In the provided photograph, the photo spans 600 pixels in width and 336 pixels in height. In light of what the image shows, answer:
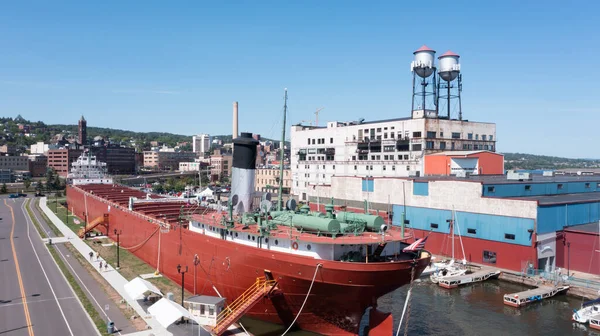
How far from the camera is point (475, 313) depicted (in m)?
25.2

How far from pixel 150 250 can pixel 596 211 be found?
3818 centimetres

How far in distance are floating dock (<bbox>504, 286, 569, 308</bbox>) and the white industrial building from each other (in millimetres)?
22002

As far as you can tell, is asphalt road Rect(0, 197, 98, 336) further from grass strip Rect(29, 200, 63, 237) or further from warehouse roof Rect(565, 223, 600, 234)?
warehouse roof Rect(565, 223, 600, 234)

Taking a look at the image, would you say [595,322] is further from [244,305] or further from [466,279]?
[244,305]

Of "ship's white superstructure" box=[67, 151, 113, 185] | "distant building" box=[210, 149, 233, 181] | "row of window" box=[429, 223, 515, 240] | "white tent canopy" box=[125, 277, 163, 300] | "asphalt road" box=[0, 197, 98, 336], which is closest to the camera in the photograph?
"asphalt road" box=[0, 197, 98, 336]

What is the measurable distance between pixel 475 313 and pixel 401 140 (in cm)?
3336

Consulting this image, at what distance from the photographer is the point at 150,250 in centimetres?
3312

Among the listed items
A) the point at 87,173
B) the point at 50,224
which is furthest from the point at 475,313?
the point at 87,173

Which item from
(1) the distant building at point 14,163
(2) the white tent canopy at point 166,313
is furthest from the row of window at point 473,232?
(1) the distant building at point 14,163

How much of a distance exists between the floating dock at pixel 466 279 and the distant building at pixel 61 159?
13394 centimetres

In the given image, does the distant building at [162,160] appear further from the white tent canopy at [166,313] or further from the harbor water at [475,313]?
the white tent canopy at [166,313]

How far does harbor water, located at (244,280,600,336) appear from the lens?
2228 centimetres

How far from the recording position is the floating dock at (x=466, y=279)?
99.1ft

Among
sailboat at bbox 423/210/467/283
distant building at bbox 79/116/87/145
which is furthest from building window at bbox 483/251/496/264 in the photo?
distant building at bbox 79/116/87/145
